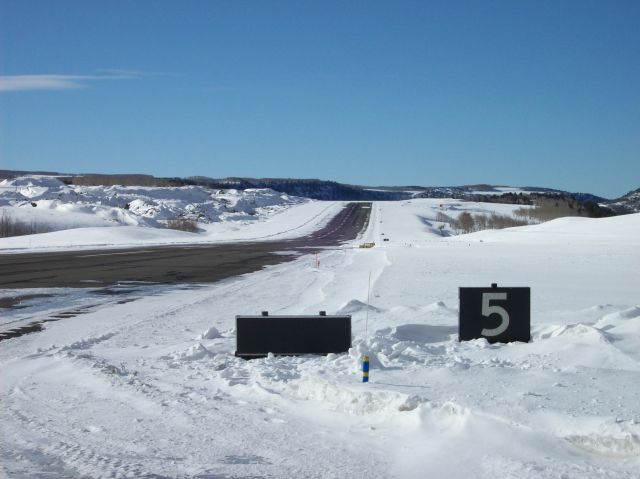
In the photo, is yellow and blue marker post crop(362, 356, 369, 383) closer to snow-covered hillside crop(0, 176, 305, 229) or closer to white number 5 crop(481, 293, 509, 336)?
white number 5 crop(481, 293, 509, 336)

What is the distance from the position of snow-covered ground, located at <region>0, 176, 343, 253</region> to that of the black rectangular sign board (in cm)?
3641

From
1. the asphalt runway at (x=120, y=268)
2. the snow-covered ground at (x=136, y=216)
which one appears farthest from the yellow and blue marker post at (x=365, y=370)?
the snow-covered ground at (x=136, y=216)

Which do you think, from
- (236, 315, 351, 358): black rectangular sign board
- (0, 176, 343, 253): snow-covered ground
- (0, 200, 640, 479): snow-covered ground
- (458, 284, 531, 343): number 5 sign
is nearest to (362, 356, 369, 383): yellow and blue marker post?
(0, 200, 640, 479): snow-covered ground

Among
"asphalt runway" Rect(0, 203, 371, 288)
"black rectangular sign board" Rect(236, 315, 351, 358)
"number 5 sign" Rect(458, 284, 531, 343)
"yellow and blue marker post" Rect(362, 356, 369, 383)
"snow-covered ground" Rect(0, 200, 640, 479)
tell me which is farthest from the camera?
"asphalt runway" Rect(0, 203, 371, 288)

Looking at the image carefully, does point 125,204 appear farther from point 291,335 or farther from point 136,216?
point 291,335

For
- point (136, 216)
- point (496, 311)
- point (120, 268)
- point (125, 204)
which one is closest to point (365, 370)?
point (496, 311)

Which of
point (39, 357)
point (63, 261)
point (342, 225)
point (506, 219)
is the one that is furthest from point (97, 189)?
point (39, 357)

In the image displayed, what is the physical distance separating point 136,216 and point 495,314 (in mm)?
87085

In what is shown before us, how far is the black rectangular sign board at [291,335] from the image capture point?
10.2 meters

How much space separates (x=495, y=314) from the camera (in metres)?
11.0

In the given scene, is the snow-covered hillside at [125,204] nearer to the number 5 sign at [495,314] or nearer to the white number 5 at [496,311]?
the number 5 sign at [495,314]

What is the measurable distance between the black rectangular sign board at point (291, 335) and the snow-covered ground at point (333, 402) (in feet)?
1.05

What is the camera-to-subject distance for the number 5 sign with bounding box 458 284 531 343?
35.9ft

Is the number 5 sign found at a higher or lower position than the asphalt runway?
higher
